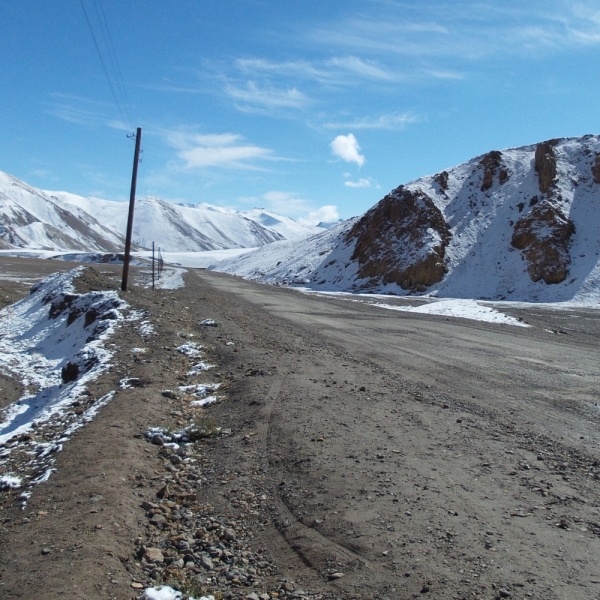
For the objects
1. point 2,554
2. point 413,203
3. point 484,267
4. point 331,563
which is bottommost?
point 2,554

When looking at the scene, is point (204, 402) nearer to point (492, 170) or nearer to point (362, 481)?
point (362, 481)

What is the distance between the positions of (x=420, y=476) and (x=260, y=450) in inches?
78.0

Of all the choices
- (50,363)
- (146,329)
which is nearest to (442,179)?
(146,329)

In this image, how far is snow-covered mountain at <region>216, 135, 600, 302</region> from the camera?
1609 inches

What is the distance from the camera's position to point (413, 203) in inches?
2045

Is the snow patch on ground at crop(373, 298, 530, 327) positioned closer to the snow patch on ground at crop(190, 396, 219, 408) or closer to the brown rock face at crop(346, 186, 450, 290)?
the snow patch on ground at crop(190, 396, 219, 408)

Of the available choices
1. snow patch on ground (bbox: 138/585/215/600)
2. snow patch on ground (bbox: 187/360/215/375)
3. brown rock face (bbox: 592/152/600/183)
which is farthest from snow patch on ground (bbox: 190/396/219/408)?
brown rock face (bbox: 592/152/600/183)

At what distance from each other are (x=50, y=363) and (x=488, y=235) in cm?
4154

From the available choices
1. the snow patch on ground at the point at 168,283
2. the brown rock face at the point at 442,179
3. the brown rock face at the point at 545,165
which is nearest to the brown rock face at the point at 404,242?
the brown rock face at the point at 442,179

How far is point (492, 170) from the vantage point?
53406 millimetres

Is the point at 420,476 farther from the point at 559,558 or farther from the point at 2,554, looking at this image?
the point at 2,554

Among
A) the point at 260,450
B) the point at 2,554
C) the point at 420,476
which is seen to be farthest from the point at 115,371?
the point at 420,476

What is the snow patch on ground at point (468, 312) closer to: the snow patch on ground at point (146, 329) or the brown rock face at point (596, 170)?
the snow patch on ground at point (146, 329)

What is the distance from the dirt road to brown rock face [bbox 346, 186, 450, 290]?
111ft
